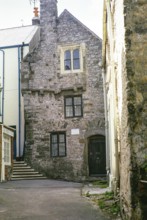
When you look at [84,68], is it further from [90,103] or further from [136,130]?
[136,130]

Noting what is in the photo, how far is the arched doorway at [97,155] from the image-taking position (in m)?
18.6

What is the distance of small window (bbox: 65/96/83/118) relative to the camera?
19184 millimetres

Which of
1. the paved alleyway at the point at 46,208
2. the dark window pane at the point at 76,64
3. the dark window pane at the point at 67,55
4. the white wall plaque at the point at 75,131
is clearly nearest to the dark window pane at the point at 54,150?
the white wall plaque at the point at 75,131

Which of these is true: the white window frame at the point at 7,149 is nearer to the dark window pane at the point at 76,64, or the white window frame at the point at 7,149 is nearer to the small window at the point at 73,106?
the small window at the point at 73,106

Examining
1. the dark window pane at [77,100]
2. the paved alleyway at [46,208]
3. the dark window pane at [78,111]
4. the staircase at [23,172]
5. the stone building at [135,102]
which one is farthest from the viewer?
the dark window pane at [77,100]

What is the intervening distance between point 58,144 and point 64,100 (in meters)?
2.65

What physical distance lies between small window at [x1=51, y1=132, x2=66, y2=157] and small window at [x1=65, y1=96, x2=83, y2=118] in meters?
1.24

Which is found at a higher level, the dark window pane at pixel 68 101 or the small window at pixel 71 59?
the small window at pixel 71 59

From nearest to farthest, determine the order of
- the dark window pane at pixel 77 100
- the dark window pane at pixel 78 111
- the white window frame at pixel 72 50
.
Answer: the dark window pane at pixel 78 111 → the dark window pane at pixel 77 100 → the white window frame at pixel 72 50

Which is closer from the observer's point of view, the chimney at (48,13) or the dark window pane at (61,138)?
the dark window pane at (61,138)

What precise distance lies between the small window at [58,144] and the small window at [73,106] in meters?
1.24

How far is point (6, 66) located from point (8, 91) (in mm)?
1691

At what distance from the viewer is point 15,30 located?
2553cm

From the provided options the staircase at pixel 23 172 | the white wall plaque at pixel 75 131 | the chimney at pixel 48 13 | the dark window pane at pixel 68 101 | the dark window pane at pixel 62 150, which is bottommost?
the staircase at pixel 23 172
